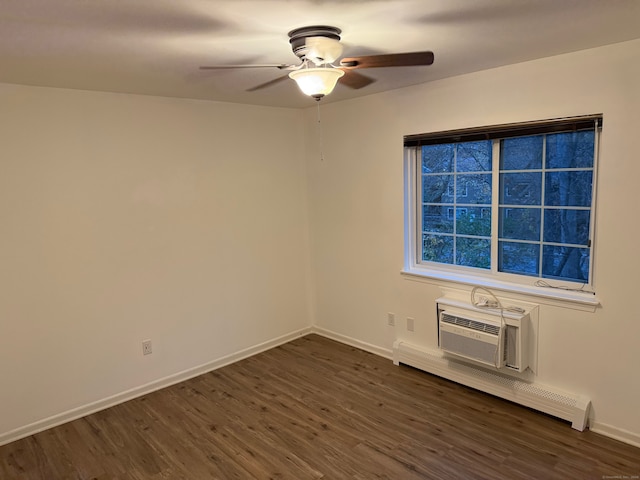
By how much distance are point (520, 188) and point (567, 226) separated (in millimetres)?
406

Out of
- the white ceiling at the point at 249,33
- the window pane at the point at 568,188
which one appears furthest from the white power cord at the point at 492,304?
the white ceiling at the point at 249,33

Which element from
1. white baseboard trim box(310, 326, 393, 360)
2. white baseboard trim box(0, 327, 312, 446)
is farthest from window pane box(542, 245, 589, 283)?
white baseboard trim box(0, 327, 312, 446)

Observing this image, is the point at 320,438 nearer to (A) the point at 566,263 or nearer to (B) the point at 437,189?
(A) the point at 566,263

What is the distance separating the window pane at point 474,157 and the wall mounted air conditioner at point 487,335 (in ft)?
3.42

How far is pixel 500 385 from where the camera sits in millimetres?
3139

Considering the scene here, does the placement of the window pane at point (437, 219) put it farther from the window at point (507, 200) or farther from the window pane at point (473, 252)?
the window pane at point (473, 252)

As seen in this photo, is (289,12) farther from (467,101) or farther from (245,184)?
(245,184)

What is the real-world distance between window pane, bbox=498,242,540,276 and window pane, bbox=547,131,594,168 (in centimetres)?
59

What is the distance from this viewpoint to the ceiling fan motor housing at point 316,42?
2.02 metres

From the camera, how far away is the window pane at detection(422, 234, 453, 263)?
11.9 feet

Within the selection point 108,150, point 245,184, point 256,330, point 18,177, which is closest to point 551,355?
point 256,330

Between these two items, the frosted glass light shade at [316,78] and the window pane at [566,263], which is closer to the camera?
the frosted glass light shade at [316,78]

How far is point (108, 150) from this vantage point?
3215mm

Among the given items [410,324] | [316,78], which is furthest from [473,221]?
[316,78]
